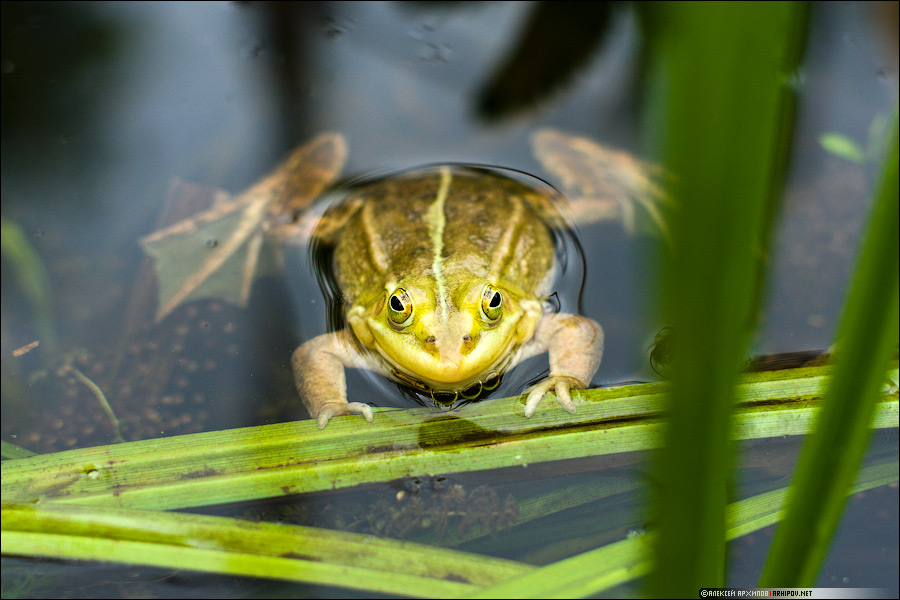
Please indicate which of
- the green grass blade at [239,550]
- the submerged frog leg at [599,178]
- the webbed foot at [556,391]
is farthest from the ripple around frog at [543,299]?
the green grass blade at [239,550]

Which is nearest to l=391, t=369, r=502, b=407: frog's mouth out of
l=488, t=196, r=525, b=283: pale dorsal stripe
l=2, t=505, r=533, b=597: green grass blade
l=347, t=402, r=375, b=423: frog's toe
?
l=347, t=402, r=375, b=423: frog's toe

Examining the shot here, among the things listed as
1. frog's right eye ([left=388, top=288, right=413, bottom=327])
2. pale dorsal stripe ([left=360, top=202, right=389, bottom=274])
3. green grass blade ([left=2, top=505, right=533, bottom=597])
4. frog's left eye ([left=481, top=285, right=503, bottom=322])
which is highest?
pale dorsal stripe ([left=360, top=202, right=389, bottom=274])

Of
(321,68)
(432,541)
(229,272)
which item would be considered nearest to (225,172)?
(229,272)

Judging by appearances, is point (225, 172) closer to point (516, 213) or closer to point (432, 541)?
point (516, 213)

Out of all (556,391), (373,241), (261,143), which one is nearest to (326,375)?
(373,241)

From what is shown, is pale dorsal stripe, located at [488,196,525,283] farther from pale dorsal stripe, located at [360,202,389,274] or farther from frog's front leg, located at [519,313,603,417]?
pale dorsal stripe, located at [360,202,389,274]
